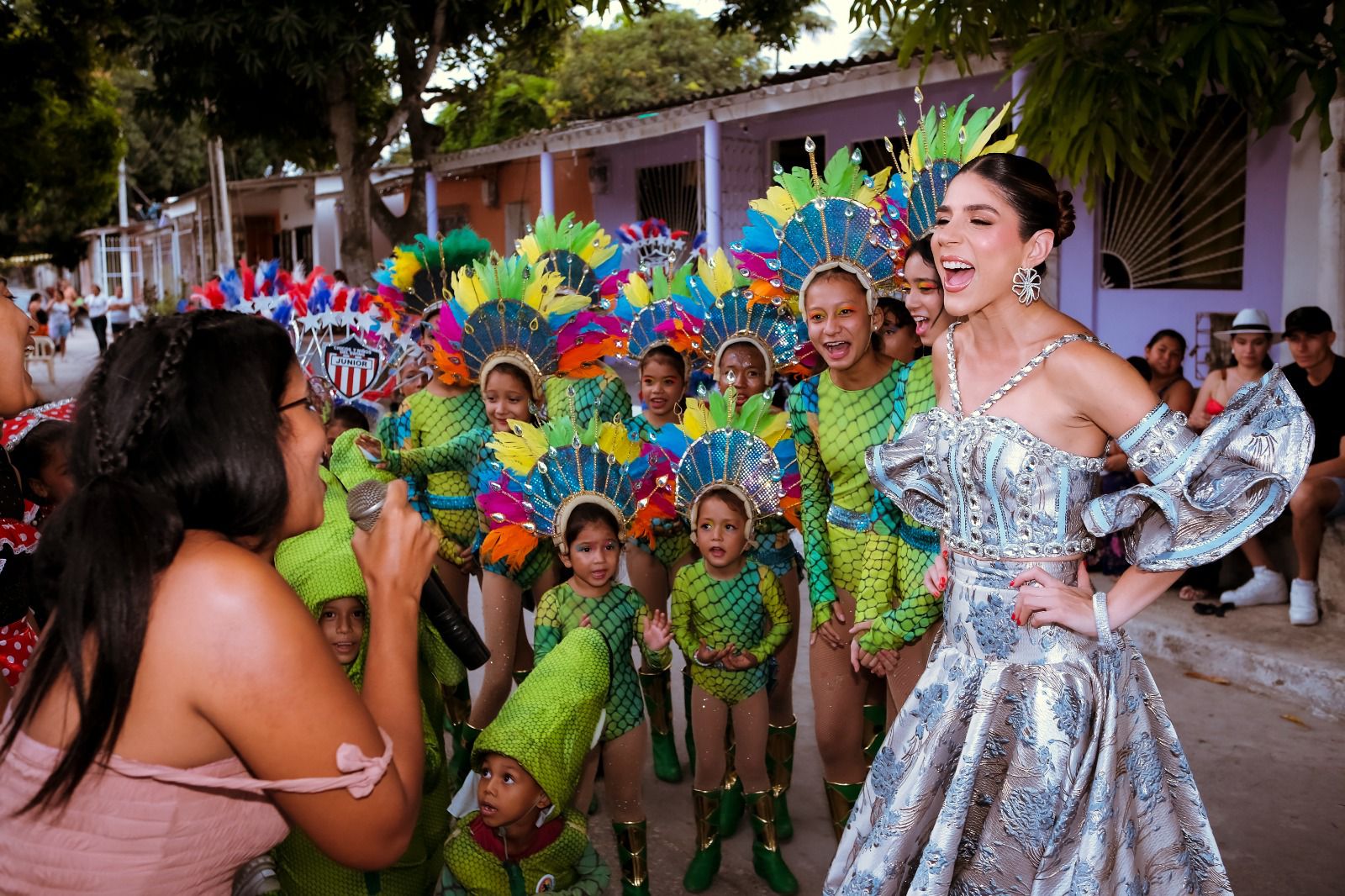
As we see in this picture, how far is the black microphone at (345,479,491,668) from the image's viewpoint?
7.33 ft

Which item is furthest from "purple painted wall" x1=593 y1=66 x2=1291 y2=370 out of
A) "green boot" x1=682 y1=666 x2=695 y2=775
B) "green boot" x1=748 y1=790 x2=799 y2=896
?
"green boot" x1=748 y1=790 x2=799 y2=896

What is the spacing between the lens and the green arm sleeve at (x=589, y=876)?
10.5 ft

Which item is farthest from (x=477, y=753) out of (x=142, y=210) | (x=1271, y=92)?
(x=142, y=210)

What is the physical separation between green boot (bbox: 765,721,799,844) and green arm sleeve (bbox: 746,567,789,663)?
1.04ft

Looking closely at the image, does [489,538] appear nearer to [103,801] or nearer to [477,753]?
[477,753]

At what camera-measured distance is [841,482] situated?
12.8 feet

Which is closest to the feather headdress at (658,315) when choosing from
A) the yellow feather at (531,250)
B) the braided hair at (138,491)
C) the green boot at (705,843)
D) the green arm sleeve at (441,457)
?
the yellow feather at (531,250)

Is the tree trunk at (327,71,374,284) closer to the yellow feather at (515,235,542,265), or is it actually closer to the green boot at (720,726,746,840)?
the yellow feather at (515,235,542,265)

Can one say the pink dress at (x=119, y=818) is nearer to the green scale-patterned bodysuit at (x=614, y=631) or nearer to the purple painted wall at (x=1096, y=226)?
the green scale-patterned bodysuit at (x=614, y=631)

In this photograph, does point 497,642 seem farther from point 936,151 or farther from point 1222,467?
point 1222,467

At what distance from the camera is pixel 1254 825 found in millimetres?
4043

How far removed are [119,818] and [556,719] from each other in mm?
1611

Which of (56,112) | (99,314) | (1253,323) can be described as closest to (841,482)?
(1253,323)

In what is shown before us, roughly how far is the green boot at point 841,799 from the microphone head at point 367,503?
7.08 ft
